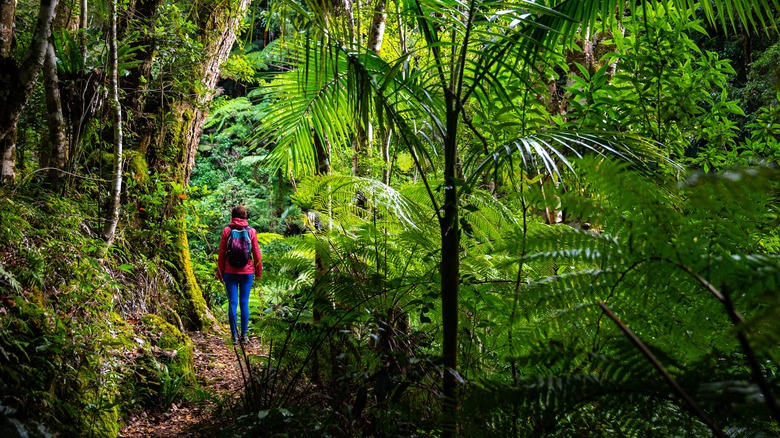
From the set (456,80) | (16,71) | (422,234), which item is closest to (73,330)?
(16,71)

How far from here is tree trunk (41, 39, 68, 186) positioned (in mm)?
4520

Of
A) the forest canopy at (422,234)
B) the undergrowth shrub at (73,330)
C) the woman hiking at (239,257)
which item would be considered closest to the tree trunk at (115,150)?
the forest canopy at (422,234)

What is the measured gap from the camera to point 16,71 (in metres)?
4.03

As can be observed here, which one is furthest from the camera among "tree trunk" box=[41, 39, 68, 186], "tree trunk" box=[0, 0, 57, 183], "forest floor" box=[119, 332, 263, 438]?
"tree trunk" box=[41, 39, 68, 186]

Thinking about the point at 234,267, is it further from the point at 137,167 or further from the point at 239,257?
the point at 137,167

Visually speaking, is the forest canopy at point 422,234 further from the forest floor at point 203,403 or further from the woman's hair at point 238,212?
the woman's hair at point 238,212

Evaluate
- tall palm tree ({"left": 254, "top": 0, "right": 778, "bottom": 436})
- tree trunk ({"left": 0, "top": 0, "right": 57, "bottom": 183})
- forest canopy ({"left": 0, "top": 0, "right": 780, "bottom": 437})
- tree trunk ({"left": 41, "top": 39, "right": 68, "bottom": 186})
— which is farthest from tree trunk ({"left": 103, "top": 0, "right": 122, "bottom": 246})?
tall palm tree ({"left": 254, "top": 0, "right": 778, "bottom": 436})

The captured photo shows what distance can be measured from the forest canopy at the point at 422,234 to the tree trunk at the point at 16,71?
17 mm

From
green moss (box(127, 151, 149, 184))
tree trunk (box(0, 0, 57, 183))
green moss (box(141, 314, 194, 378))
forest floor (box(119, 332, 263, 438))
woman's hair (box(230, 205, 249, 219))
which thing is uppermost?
tree trunk (box(0, 0, 57, 183))

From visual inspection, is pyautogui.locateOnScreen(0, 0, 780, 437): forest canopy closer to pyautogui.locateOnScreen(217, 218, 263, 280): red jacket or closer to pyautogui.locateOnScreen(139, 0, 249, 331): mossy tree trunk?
pyautogui.locateOnScreen(139, 0, 249, 331): mossy tree trunk

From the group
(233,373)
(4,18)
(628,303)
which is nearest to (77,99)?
(4,18)

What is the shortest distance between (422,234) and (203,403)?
8.06 ft

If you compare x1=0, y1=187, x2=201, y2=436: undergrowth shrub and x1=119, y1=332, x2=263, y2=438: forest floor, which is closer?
x1=0, y1=187, x2=201, y2=436: undergrowth shrub

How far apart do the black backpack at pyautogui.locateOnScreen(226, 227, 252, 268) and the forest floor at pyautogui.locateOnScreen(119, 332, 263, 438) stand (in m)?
1.02
